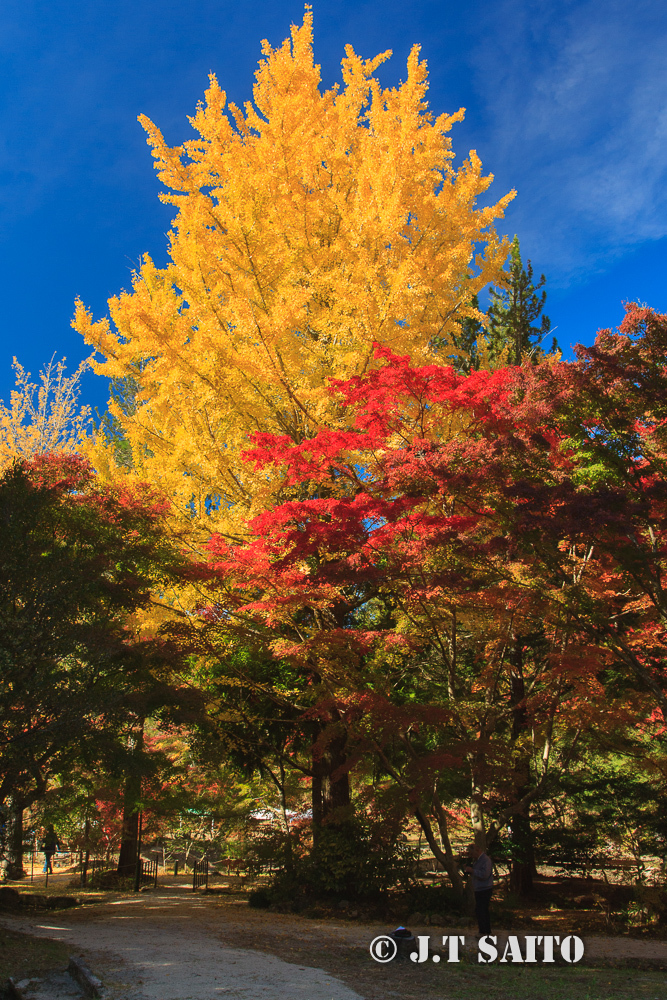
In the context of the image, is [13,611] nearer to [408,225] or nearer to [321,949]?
[321,949]

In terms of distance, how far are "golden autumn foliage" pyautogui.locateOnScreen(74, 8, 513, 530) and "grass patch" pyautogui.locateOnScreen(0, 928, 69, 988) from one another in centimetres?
451

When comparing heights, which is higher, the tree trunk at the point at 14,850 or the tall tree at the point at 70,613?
the tall tree at the point at 70,613

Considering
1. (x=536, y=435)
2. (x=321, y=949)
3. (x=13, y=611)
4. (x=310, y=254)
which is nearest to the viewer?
(x=13, y=611)

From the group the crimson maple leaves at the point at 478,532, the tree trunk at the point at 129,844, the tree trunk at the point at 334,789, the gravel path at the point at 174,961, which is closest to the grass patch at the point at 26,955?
the gravel path at the point at 174,961

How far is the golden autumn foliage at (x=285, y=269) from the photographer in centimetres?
719

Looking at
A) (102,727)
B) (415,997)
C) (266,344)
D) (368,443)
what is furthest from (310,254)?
(415,997)

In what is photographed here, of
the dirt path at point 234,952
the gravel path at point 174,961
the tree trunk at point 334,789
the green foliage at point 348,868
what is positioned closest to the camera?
the gravel path at point 174,961

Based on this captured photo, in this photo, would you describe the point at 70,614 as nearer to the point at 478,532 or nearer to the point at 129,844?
the point at 478,532

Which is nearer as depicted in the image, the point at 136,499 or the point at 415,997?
the point at 415,997

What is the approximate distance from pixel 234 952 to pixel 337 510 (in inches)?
166

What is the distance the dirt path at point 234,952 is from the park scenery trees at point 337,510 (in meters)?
1.46

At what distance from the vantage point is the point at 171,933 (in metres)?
6.47

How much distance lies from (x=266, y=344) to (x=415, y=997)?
601 centimetres

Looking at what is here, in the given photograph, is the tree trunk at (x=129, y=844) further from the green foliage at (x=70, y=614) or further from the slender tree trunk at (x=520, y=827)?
the slender tree trunk at (x=520, y=827)
